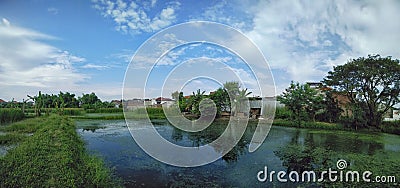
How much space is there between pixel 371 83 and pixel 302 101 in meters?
3.36

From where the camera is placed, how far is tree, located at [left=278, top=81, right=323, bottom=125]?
1385cm

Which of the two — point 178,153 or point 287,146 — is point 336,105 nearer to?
point 287,146

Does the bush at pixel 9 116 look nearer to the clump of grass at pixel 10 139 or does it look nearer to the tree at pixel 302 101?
the clump of grass at pixel 10 139

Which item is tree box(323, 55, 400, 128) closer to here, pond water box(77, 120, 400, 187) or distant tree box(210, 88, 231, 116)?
pond water box(77, 120, 400, 187)

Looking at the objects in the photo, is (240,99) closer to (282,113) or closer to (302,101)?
(282,113)

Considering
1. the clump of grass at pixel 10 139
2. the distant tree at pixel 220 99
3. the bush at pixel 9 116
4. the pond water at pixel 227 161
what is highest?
the distant tree at pixel 220 99

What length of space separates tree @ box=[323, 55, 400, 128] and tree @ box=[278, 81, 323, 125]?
55.5 inches

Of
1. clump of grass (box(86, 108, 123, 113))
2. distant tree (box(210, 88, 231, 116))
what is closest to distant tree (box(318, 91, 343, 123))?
distant tree (box(210, 88, 231, 116))

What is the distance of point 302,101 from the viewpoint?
13.8 m

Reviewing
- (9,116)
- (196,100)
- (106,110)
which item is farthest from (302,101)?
(106,110)

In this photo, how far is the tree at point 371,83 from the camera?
12.1 m

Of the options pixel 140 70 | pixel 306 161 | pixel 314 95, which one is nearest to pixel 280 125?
pixel 314 95

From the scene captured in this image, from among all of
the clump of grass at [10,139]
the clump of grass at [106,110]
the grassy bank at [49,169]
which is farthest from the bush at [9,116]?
the clump of grass at [106,110]

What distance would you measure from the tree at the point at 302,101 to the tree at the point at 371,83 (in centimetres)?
141
